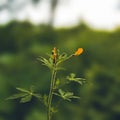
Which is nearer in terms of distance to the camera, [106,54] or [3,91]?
[3,91]

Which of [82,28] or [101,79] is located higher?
[82,28]

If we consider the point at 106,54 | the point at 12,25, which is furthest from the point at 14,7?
the point at 106,54

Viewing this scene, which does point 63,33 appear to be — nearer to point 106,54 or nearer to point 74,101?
point 106,54

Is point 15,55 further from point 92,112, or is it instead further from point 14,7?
point 14,7

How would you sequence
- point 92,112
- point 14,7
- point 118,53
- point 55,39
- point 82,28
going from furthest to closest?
point 14,7 < point 82,28 < point 55,39 < point 118,53 < point 92,112

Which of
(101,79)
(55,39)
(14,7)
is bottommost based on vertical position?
(101,79)

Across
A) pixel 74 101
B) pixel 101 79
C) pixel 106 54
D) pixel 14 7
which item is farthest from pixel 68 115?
pixel 14 7

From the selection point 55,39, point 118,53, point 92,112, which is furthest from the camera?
point 55,39
